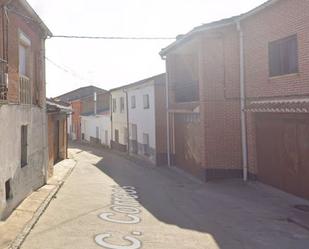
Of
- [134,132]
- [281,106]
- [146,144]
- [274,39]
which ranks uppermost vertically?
[274,39]

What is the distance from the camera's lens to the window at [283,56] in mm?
11484

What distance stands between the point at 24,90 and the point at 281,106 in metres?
7.56

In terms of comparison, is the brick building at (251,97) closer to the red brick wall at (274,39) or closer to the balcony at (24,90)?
the red brick wall at (274,39)

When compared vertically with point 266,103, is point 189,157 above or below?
below

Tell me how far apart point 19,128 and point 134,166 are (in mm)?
11753

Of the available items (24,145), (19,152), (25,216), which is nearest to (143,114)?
(24,145)

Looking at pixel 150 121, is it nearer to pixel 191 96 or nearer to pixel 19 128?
pixel 191 96

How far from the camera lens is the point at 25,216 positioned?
29.9 ft

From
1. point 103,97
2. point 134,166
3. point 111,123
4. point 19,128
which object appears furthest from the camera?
point 103,97

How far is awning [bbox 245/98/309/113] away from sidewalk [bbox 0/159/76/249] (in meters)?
7.13

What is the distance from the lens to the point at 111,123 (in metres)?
35.1

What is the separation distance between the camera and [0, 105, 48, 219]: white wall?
8.62m

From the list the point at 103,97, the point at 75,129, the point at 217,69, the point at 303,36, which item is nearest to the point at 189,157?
the point at 217,69

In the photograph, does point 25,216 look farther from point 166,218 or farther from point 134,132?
point 134,132
